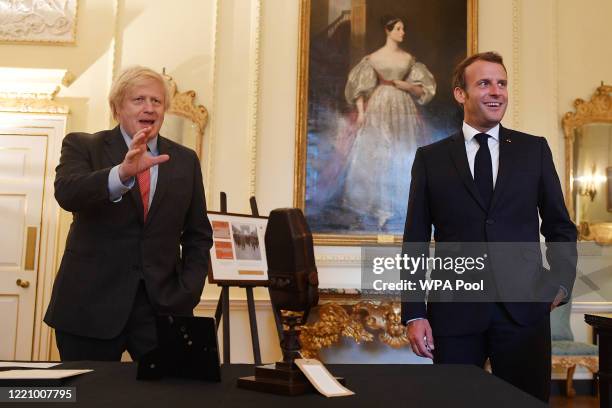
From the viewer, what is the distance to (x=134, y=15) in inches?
259

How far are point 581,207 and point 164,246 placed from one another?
5.13 metres

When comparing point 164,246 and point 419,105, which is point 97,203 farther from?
point 419,105

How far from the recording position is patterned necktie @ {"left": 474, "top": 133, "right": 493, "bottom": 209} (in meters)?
2.70

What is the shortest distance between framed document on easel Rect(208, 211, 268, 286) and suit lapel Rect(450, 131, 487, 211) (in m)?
2.37

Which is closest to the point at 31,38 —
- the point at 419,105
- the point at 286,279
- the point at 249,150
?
the point at 249,150

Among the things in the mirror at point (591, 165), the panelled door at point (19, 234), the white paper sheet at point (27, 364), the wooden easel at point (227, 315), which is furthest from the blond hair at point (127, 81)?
the mirror at point (591, 165)

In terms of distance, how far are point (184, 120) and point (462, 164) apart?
13.7 ft

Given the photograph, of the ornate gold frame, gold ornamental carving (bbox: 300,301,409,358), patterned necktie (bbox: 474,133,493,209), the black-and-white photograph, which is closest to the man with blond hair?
patterned necktie (bbox: 474,133,493,209)

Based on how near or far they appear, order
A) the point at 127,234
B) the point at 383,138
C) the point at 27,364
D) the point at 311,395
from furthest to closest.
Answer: the point at 383,138 → the point at 127,234 → the point at 27,364 → the point at 311,395

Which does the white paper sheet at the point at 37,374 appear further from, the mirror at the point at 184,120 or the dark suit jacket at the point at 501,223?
the mirror at the point at 184,120

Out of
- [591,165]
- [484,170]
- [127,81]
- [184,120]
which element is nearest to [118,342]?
[127,81]

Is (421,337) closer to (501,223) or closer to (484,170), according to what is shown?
(501,223)

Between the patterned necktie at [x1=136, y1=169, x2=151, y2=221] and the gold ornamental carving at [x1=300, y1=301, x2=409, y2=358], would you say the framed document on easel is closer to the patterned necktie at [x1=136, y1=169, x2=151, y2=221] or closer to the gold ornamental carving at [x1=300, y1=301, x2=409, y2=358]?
the gold ornamental carving at [x1=300, y1=301, x2=409, y2=358]

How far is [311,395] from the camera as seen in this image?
1.60m
